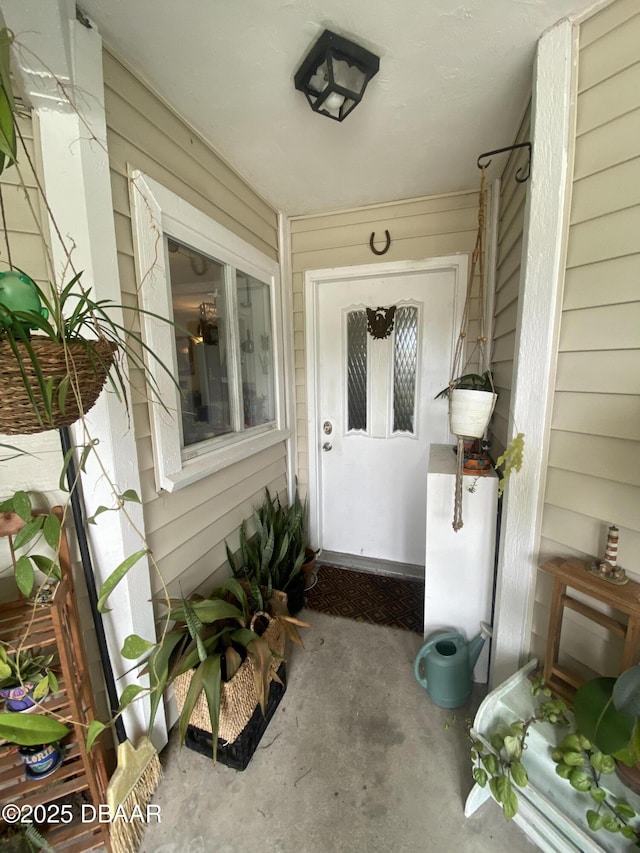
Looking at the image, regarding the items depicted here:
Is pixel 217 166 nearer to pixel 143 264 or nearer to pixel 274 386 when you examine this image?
pixel 143 264

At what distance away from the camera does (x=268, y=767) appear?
1.16 meters

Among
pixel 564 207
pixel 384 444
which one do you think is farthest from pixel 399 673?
pixel 564 207

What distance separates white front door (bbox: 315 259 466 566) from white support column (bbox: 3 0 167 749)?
137 centimetres

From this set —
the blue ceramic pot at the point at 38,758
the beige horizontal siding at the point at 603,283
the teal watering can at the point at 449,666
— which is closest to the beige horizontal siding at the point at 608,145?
the beige horizontal siding at the point at 603,283

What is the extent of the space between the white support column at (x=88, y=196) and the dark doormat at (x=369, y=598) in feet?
3.73

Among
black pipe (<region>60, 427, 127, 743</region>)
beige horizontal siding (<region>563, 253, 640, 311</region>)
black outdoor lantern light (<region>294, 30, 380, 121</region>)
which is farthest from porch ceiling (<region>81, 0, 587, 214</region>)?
black pipe (<region>60, 427, 127, 743</region>)

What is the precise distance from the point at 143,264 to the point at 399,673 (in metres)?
1.97

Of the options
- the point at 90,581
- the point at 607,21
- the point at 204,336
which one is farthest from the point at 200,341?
the point at 607,21

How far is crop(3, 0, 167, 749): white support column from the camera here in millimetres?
812

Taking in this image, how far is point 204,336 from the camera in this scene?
4.86 ft

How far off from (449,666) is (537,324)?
1.32 meters

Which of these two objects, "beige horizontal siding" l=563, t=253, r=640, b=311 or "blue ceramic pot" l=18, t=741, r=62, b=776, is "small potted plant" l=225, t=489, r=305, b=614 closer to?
"blue ceramic pot" l=18, t=741, r=62, b=776

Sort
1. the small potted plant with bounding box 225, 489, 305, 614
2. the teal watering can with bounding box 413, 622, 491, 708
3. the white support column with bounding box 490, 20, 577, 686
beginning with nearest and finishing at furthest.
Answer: the white support column with bounding box 490, 20, 577, 686, the teal watering can with bounding box 413, 622, 491, 708, the small potted plant with bounding box 225, 489, 305, 614

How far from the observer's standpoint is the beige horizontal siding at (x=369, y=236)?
1.82m
